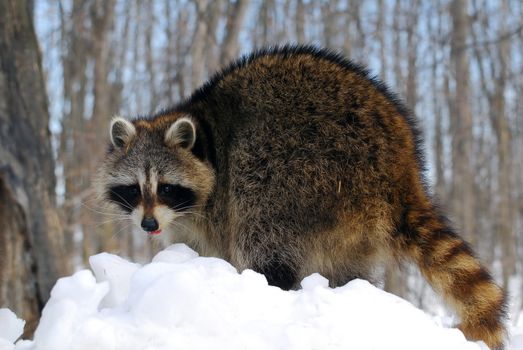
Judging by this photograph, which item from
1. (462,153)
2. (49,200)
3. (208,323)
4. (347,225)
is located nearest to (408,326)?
(208,323)

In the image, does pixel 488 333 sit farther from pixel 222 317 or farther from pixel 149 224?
→ pixel 149 224

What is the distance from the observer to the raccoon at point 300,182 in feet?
11.5

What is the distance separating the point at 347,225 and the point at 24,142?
3001mm

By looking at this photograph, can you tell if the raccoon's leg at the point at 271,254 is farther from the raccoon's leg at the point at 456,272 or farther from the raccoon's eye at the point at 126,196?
the raccoon's eye at the point at 126,196

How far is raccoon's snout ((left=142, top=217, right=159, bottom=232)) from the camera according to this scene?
12.8 ft

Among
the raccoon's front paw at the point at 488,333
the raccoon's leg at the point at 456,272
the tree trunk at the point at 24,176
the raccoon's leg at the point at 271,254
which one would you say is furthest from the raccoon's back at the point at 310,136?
the tree trunk at the point at 24,176

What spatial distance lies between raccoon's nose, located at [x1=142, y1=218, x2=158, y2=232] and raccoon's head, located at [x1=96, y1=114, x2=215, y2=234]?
0.10ft

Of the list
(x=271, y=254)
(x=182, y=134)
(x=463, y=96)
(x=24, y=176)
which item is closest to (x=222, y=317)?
(x=271, y=254)

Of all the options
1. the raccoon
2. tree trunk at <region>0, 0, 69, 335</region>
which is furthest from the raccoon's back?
tree trunk at <region>0, 0, 69, 335</region>

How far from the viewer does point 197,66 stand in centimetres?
854

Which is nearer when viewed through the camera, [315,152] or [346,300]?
[346,300]

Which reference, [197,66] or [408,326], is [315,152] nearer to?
[408,326]

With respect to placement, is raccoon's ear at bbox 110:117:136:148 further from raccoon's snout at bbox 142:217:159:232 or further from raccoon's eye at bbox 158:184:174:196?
raccoon's snout at bbox 142:217:159:232

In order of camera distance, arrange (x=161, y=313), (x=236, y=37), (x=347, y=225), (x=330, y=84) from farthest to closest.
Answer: (x=236, y=37)
(x=330, y=84)
(x=347, y=225)
(x=161, y=313)
